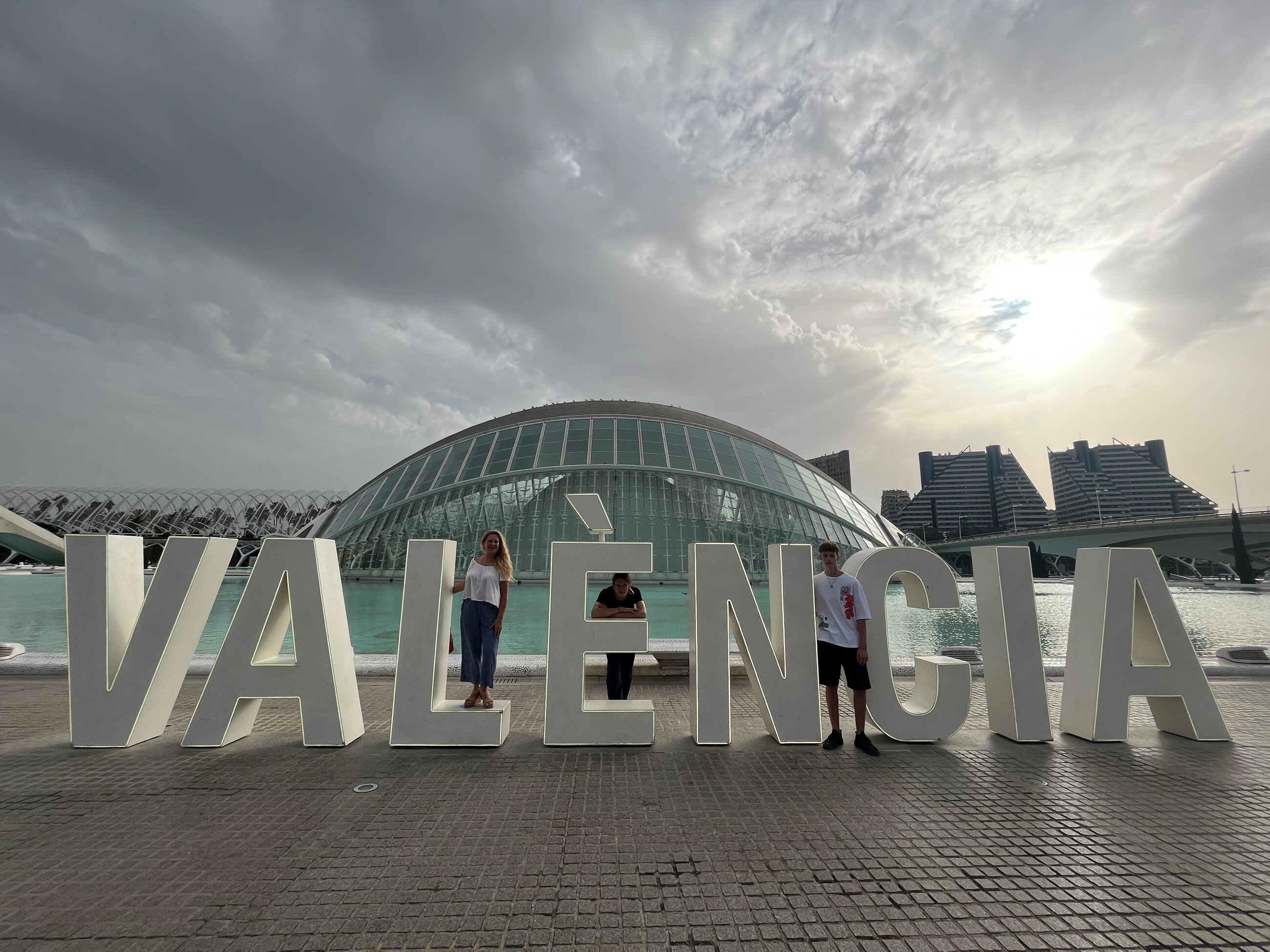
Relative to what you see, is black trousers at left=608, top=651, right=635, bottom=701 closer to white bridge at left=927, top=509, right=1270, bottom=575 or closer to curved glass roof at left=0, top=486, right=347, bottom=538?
white bridge at left=927, top=509, right=1270, bottom=575

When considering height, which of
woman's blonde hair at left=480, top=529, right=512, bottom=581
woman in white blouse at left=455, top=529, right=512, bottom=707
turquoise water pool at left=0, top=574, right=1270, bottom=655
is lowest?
turquoise water pool at left=0, top=574, right=1270, bottom=655

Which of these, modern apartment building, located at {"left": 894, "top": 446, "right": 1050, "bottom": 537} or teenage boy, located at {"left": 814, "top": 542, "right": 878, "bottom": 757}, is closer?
teenage boy, located at {"left": 814, "top": 542, "right": 878, "bottom": 757}

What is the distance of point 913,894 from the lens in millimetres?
3189

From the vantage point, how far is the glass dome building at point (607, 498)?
90.2 ft

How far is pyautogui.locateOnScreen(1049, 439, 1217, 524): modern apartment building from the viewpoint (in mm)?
124875

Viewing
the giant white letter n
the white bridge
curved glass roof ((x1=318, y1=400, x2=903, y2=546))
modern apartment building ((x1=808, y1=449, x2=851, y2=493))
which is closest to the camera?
the giant white letter n

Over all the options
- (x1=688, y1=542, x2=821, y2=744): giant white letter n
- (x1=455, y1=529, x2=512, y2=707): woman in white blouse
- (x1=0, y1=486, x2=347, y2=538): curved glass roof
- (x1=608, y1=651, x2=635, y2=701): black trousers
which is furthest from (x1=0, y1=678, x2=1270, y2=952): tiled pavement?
(x1=0, y1=486, x2=347, y2=538): curved glass roof

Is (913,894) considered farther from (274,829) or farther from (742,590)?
(274,829)

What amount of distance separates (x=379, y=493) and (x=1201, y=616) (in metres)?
37.4

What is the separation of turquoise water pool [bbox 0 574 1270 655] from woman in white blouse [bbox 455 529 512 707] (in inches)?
211

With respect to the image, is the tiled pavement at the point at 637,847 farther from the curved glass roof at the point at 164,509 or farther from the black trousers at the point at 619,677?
the curved glass roof at the point at 164,509

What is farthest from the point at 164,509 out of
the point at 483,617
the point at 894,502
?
the point at 894,502

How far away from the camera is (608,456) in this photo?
97.0ft

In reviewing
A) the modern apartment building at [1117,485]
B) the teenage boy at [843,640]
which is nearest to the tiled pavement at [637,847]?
the teenage boy at [843,640]
